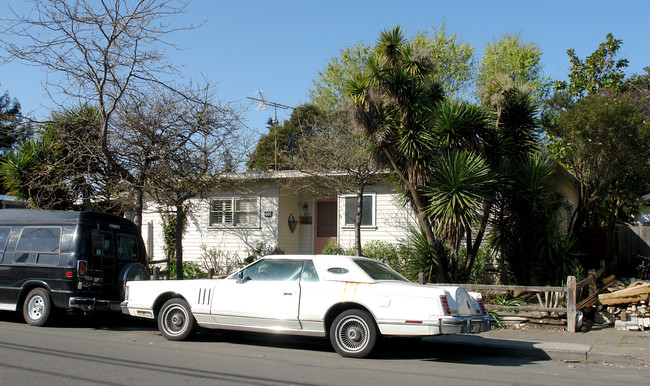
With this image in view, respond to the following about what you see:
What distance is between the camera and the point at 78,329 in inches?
425

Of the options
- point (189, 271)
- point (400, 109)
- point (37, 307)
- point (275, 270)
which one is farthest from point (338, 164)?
point (37, 307)

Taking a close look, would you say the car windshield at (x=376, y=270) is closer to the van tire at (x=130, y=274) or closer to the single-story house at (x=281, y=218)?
the van tire at (x=130, y=274)

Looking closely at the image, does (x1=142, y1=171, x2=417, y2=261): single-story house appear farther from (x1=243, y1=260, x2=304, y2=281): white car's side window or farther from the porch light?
(x1=243, y1=260, x2=304, y2=281): white car's side window

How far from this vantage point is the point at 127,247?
475 inches

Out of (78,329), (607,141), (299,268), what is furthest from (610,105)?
(78,329)

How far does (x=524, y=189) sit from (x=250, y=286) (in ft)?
23.4

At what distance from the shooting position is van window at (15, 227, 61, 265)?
35.8 feet

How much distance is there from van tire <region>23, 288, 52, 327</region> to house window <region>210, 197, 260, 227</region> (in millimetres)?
8527

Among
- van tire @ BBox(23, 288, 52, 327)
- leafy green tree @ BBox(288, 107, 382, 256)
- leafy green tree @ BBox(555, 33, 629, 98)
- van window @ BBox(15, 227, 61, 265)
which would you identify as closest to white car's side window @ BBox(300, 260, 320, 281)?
van window @ BBox(15, 227, 61, 265)

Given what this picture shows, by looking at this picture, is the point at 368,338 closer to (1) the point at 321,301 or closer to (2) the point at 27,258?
(1) the point at 321,301

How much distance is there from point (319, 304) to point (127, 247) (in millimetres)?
5597

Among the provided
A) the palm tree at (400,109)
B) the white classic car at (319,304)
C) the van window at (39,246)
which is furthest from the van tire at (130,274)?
the palm tree at (400,109)

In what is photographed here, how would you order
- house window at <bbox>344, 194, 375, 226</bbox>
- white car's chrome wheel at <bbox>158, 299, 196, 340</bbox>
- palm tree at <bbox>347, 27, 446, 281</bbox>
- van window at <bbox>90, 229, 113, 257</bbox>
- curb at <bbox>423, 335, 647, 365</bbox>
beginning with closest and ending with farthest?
curb at <bbox>423, 335, 647, 365</bbox> < white car's chrome wheel at <bbox>158, 299, 196, 340</bbox> < van window at <bbox>90, 229, 113, 257</bbox> < palm tree at <bbox>347, 27, 446, 281</bbox> < house window at <bbox>344, 194, 375, 226</bbox>

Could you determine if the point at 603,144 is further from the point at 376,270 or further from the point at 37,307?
the point at 37,307
